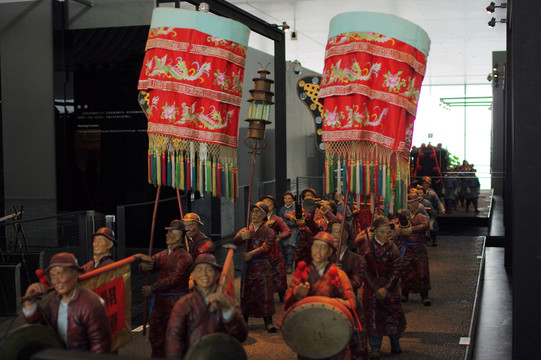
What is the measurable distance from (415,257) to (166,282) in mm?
4200

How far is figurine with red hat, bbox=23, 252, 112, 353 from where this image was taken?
3.96 meters

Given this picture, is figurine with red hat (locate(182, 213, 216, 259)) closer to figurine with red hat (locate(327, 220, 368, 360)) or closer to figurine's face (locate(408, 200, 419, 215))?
figurine with red hat (locate(327, 220, 368, 360))

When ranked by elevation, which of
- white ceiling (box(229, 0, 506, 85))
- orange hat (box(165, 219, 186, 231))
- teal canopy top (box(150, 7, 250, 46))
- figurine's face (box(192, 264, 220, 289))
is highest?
white ceiling (box(229, 0, 506, 85))

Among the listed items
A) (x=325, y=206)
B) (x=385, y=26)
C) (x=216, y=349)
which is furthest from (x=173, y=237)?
(x=325, y=206)

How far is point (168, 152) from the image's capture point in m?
6.21

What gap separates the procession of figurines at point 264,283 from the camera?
398cm

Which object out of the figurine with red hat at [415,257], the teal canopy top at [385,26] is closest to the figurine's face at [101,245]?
the teal canopy top at [385,26]

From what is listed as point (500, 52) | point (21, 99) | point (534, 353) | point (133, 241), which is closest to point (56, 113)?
point (21, 99)

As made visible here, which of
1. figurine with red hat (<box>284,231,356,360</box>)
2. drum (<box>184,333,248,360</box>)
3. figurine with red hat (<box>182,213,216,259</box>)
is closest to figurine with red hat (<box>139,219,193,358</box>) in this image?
figurine with red hat (<box>182,213,216,259</box>)

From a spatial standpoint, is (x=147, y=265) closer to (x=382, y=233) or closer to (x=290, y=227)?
(x=382, y=233)

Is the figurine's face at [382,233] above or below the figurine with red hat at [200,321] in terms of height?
above

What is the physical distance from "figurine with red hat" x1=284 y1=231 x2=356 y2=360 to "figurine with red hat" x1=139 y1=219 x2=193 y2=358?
48.8 inches

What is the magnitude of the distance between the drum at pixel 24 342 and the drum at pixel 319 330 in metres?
1.60

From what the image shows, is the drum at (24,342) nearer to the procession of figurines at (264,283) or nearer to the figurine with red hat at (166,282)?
the procession of figurines at (264,283)
